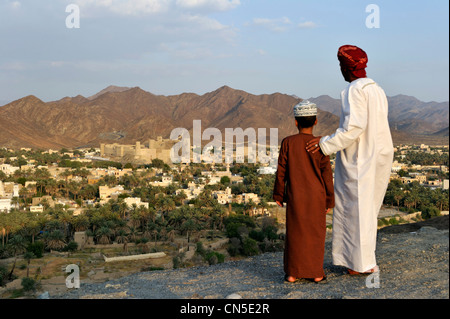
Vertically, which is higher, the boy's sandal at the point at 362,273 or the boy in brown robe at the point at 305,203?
the boy in brown robe at the point at 305,203

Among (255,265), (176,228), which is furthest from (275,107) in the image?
(255,265)

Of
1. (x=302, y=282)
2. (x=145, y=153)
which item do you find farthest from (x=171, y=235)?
(x=145, y=153)

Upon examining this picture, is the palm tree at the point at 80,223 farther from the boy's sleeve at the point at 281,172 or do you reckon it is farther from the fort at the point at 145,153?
the fort at the point at 145,153

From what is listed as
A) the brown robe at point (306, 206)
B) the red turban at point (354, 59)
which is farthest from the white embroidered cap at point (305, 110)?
the red turban at point (354, 59)

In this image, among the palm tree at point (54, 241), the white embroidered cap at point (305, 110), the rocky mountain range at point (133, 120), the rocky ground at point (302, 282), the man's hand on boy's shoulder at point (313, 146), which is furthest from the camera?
the rocky mountain range at point (133, 120)

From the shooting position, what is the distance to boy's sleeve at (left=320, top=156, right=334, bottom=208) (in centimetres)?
350

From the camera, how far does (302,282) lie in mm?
3553

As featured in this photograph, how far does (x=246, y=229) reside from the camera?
18.0 m

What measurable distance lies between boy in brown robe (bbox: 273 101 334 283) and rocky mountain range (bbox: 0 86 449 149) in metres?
56.3

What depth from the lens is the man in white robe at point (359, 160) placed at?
10.9ft

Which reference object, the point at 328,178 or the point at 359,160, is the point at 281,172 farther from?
the point at 359,160
